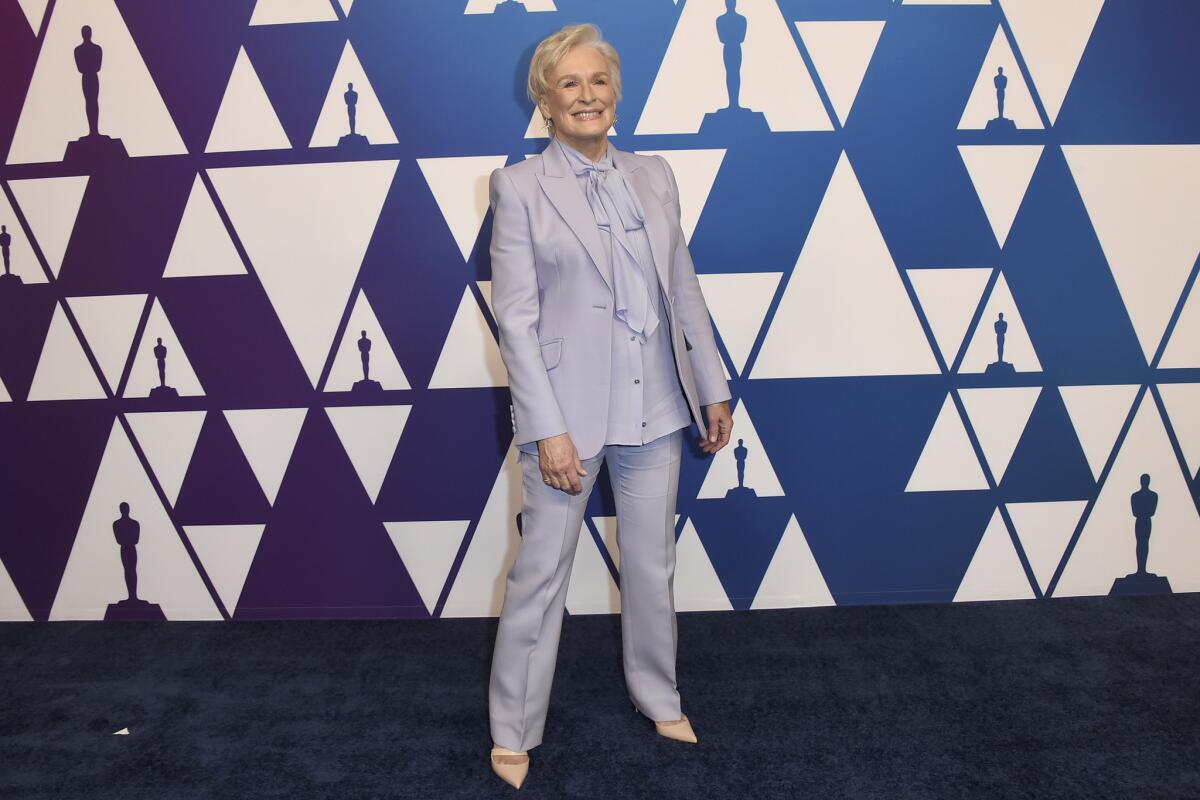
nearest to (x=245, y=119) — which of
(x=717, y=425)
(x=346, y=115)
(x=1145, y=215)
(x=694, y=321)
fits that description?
(x=346, y=115)

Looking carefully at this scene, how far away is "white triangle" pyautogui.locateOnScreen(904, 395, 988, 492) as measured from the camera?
2.63m

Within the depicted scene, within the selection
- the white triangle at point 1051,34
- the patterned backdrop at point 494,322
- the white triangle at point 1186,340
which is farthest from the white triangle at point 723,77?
the white triangle at point 1186,340

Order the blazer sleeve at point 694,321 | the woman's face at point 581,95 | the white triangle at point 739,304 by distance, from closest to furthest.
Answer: the woman's face at point 581,95
the blazer sleeve at point 694,321
the white triangle at point 739,304

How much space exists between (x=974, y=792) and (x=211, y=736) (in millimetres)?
1708

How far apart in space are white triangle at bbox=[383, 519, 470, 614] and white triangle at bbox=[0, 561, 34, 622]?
1.18 meters

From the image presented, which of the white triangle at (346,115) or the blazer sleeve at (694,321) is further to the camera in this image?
the white triangle at (346,115)

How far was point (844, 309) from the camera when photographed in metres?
2.57

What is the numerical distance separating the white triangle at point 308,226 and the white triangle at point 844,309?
3.95 ft

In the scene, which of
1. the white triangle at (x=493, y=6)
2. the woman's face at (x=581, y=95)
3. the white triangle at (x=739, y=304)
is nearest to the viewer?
the woman's face at (x=581, y=95)

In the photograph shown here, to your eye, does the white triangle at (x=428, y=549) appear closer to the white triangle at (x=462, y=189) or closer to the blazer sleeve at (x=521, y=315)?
the white triangle at (x=462, y=189)

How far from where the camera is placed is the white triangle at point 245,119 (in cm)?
250

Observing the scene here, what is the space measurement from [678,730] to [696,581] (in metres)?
0.72

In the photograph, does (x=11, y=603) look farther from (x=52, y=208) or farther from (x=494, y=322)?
(x=494, y=322)

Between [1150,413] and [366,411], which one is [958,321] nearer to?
[1150,413]
